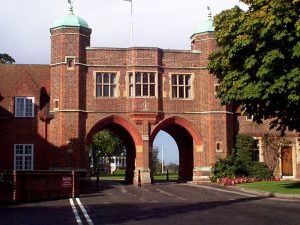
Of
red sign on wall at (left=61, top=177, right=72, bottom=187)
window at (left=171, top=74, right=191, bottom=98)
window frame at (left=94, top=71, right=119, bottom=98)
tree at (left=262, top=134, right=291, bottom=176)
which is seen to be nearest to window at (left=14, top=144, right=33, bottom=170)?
window frame at (left=94, top=71, right=119, bottom=98)

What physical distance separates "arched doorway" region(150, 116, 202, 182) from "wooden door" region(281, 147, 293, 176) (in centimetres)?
721

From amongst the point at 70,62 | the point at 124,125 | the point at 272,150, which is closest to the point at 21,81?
the point at 70,62

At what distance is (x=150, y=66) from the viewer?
1516 inches

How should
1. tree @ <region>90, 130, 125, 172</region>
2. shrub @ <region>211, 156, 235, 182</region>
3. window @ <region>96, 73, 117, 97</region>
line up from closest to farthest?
shrub @ <region>211, 156, 235, 182</region> → window @ <region>96, 73, 117, 97</region> → tree @ <region>90, 130, 125, 172</region>

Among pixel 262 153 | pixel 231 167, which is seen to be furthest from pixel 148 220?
pixel 262 153

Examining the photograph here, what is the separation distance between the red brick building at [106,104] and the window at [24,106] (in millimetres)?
73

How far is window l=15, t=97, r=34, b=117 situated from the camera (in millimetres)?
38156

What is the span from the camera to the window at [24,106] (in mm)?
38156

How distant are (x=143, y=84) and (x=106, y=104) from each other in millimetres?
3125

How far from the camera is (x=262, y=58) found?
22.7 meters

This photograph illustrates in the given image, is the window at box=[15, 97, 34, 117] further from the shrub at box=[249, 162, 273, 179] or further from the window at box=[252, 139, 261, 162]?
the window at box=[252, 139, 261, 162]

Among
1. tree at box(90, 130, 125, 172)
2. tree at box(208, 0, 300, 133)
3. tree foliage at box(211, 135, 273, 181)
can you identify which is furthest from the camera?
tree at box(90, 130, 125, 172)

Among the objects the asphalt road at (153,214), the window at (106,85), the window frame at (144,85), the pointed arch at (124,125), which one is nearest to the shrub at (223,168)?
the pointed arch at (124,125)

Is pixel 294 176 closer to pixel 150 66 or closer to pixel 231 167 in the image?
pixel 231 167
